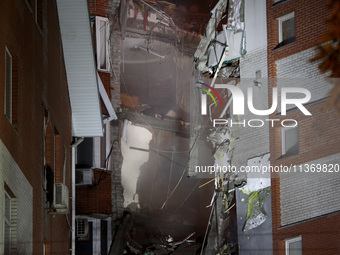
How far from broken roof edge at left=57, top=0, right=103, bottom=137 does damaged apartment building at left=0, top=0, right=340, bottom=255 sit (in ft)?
0.12

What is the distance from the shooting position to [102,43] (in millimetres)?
35781

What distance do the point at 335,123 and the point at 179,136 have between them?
11.3 m

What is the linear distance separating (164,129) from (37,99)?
Answer: 64.1ft

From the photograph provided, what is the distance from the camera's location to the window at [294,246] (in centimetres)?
3169

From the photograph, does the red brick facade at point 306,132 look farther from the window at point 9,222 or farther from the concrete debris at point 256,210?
the window at point 9,222

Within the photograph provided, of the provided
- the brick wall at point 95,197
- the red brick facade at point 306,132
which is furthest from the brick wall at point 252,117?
the brick wall at point 95,197

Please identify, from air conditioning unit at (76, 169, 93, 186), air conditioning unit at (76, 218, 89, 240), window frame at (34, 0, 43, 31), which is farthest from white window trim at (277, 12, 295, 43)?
window frame at (34, 0, 43, 31)

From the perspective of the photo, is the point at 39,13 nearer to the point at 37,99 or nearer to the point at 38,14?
the point at 38,14

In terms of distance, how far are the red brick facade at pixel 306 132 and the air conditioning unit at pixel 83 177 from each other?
21.2 ft

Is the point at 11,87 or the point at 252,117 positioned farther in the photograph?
the point at 252,117

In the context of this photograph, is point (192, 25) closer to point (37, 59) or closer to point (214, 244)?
point (214, 244)

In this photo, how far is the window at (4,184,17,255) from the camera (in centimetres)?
1841

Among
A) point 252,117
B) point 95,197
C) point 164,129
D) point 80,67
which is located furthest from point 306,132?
point 164,129

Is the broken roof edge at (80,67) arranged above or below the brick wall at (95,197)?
above
